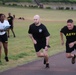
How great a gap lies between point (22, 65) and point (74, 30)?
7.86 ft

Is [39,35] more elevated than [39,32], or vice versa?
[39,32]

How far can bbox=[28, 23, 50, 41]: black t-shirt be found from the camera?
11203 millimetres

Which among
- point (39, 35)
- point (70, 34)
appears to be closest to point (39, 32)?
point (39, 35)

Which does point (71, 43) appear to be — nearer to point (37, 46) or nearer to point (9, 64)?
point (37, 46)

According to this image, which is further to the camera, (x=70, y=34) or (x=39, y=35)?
(x=39, y=35)

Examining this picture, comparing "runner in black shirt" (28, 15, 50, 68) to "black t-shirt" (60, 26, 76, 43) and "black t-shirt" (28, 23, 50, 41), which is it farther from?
"black t-shirt" (60, 26, 76, 43)

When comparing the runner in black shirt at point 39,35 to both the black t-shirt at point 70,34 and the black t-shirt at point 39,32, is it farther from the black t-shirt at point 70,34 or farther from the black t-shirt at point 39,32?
the black t-shirt at point 70,34

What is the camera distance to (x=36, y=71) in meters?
11.1

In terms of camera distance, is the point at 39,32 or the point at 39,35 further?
the point at 39,35

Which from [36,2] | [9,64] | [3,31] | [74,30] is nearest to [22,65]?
[9,64]

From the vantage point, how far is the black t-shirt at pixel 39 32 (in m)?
11.2

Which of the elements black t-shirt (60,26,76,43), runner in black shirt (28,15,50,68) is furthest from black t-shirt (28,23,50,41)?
black t-shirt (60,26,76,43)

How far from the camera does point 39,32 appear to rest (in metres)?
11.2

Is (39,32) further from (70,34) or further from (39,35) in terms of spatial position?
(70,34)
